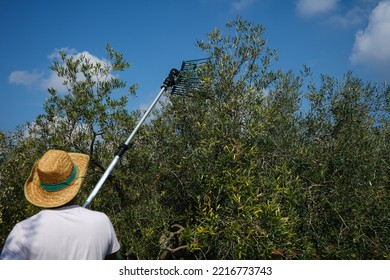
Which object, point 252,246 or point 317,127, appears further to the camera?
point 317,127

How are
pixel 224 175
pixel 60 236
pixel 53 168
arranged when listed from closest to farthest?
pixel 60 236 < pixel 53 168 < pixel 224 175

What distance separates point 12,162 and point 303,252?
832 cm

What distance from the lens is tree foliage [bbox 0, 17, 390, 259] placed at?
6.30 meters

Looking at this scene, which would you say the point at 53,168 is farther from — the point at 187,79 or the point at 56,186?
the point at 187,79

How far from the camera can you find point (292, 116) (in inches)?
405

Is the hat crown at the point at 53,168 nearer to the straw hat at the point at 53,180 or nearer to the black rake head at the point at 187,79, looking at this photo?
the straw hat at the point at 53,180

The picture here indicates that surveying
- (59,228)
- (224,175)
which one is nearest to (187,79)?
(224,175)

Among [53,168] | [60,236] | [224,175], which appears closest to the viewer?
[60,236]

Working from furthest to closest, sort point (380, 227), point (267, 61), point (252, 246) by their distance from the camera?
point (267, 61)
point (380, 227)
point (252, 246)

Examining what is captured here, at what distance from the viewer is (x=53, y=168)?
329cm

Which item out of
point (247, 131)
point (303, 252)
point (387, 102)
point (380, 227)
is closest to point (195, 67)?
point (247, 131)

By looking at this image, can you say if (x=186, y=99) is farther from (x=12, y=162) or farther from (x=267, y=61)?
(x=12, y=162)

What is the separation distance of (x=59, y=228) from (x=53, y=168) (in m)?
0.68

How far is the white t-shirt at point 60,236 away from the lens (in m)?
2.73
